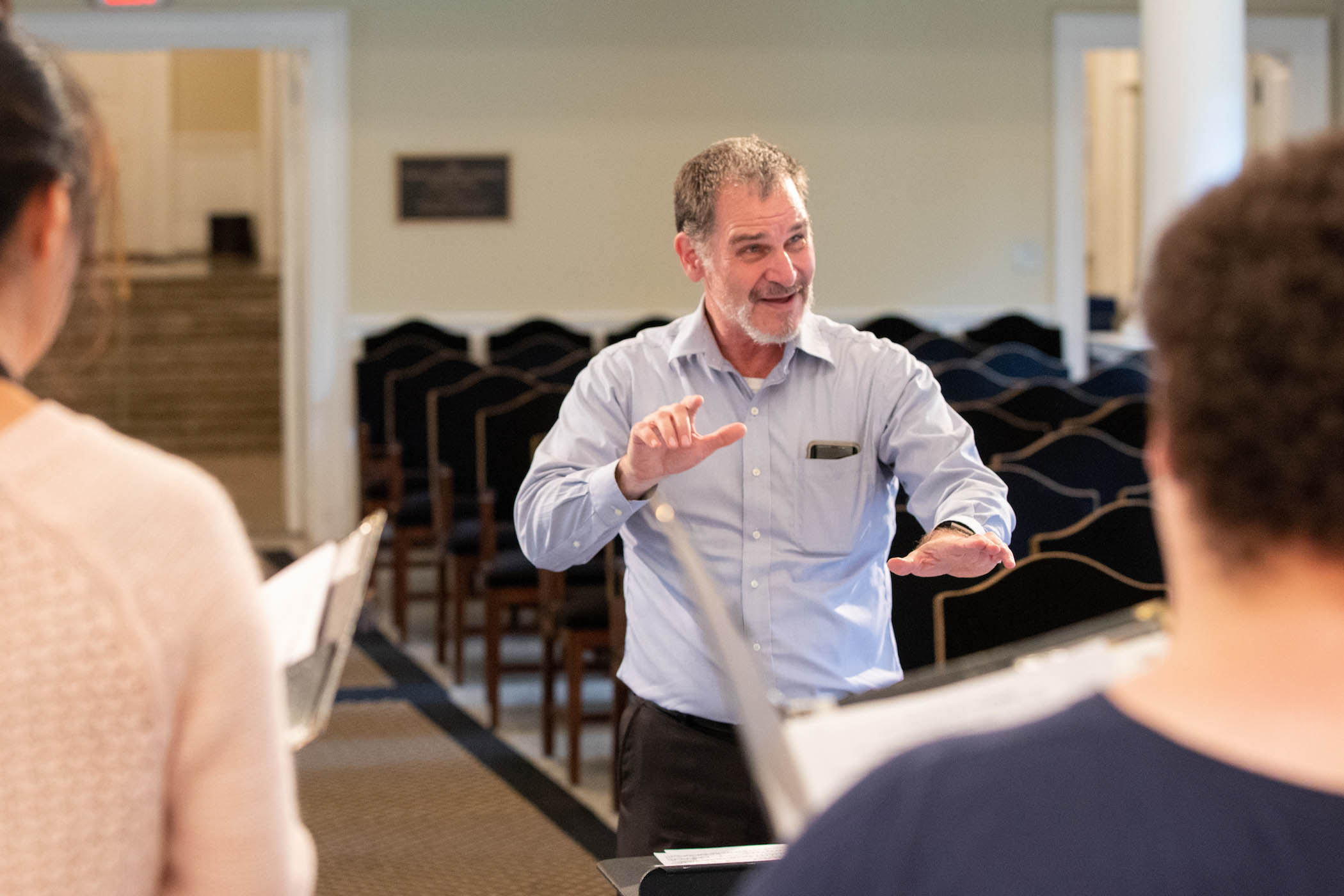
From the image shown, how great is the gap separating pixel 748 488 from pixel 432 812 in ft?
7.38

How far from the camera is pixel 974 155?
8.41m

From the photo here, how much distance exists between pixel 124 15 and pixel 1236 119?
5494 mm

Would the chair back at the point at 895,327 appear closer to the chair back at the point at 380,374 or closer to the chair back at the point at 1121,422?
the chair back at the point at 380,374

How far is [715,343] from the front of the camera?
2.29 m

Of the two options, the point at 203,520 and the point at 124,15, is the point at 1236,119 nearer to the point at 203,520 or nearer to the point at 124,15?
the point at 124,15

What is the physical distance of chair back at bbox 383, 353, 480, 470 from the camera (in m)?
6.11

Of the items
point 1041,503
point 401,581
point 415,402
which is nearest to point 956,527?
point 1041,503

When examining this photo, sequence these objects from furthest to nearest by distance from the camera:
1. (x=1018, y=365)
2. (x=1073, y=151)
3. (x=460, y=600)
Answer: (x=1073, y=151)
(x=1018, y=365)
(x=460, y=600)

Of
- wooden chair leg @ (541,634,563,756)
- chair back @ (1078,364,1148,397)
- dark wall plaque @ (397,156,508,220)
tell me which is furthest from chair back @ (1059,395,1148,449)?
dark wall plaque @ (397,156,508,220)

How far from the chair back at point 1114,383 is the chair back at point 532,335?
2892mm

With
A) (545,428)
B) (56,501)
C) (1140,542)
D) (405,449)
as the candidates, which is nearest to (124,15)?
(405,449)

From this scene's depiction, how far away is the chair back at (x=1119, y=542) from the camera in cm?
304

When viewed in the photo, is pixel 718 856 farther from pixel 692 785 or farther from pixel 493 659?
pixel 493 659

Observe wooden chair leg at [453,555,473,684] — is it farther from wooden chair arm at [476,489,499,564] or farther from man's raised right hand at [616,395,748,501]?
man's raised right hand at [616,395,748,501]
